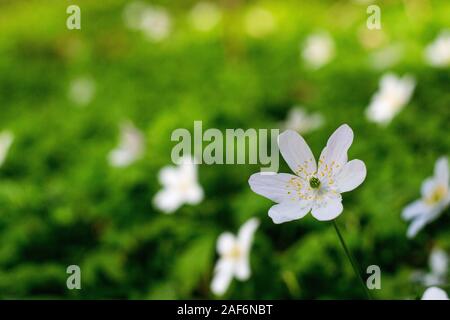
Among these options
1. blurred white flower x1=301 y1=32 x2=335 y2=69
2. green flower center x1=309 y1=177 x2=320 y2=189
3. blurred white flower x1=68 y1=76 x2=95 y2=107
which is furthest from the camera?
blurred white flower x1=68 y1=76 x2=95 y2=107

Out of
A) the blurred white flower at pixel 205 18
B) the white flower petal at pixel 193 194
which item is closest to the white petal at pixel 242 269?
the white flower petal at pixel 193 194

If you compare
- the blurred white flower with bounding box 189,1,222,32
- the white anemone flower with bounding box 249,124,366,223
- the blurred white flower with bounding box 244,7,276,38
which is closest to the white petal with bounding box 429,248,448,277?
the white anemone flower with bounding box 249,124,366,223

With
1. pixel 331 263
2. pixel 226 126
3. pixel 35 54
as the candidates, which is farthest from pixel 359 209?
pixel 35 54

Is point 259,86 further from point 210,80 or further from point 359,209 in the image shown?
point 359,209

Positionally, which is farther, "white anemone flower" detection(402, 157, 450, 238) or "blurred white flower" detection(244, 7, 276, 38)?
"blurred white flower" detection(244, 7, 276, 38)

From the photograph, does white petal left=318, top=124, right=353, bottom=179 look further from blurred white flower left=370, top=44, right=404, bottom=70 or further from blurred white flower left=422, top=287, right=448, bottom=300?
blurred white flower left=370, top=44, right=404, bottom=70
